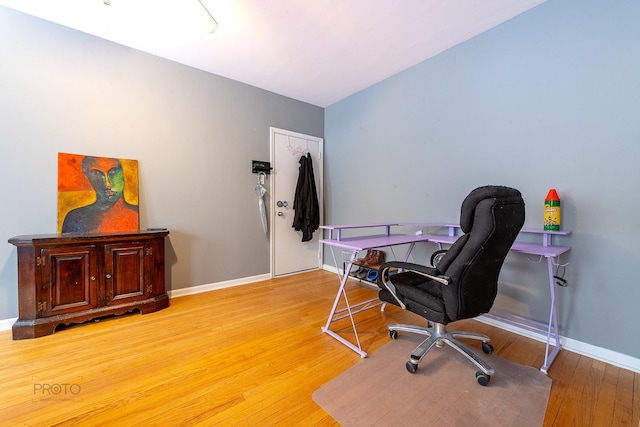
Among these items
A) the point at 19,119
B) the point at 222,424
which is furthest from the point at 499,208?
the point at 19,119

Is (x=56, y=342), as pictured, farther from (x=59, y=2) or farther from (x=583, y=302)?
(x=583, y=302)

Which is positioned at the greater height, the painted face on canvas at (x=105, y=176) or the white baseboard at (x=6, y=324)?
the painted face on canvas at (x=105, y=176)

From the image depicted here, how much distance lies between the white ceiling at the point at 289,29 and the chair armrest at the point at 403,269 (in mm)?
2048

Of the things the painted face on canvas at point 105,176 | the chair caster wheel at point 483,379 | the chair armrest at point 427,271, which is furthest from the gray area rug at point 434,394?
the painted face on canvas at point 105,176

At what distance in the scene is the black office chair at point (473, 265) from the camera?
134 cm

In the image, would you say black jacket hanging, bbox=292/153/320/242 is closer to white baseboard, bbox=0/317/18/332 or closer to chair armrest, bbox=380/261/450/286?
chair armrest, bbox=380/261/450/286

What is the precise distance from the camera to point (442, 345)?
1867 mm

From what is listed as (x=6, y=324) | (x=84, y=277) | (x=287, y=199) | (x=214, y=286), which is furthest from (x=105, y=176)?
(x=287, y=199)

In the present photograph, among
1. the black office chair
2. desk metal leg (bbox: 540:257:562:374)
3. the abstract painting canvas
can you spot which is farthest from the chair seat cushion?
the abstract painting canvas

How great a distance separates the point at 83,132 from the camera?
7.80 ft

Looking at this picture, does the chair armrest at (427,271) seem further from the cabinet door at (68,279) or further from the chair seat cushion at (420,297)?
the cabinet door at (68,279)

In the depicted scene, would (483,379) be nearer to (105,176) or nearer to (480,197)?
(480,197)

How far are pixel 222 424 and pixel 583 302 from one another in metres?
2.54

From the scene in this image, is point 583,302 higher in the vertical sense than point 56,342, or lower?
higher
